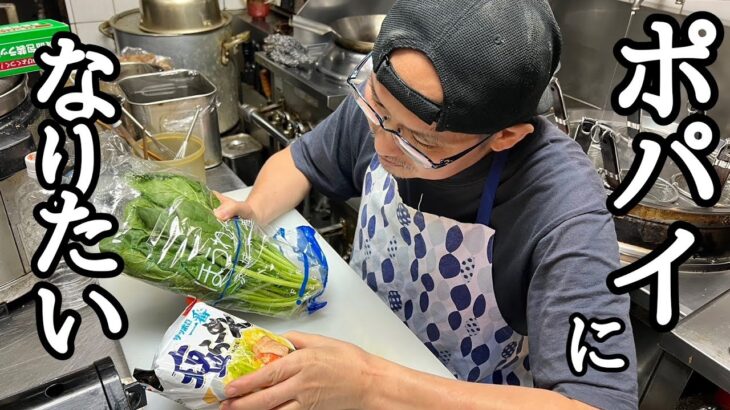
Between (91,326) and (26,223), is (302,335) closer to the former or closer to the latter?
(91,326)

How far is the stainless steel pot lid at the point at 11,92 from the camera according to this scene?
2.84ft

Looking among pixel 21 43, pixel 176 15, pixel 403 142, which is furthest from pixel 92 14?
pixel 403 142

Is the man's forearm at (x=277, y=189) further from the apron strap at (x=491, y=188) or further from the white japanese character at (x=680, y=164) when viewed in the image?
the white japanese character at (x=680, y=164)

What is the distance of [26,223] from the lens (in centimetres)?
96

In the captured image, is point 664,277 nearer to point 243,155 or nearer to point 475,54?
point 475,54

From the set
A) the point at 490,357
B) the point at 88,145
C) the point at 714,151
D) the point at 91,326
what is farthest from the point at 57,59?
the point at 714,151

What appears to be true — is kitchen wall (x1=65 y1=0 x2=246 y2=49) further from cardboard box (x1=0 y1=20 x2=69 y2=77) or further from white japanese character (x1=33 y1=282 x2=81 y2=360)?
white japanese character (x1=33 y1=282 x2=81 y2=360)

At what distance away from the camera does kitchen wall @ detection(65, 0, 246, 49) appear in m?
2.23

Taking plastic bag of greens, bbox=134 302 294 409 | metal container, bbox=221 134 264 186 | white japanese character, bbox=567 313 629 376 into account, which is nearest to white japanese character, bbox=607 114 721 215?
white japanese character, bbox=567 313 629 376

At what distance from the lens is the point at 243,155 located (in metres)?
1.97

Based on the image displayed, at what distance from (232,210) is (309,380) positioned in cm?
39

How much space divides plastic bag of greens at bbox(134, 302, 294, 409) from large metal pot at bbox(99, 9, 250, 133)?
139 centimetres

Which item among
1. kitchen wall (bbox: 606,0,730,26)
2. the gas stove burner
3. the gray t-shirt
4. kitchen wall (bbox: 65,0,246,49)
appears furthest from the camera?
kitchen wall (bbox: 65,0,246,49)

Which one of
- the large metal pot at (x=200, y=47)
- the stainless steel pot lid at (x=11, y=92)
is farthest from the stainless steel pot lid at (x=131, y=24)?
the stainless steel pot lid at (x=11, y=92)
